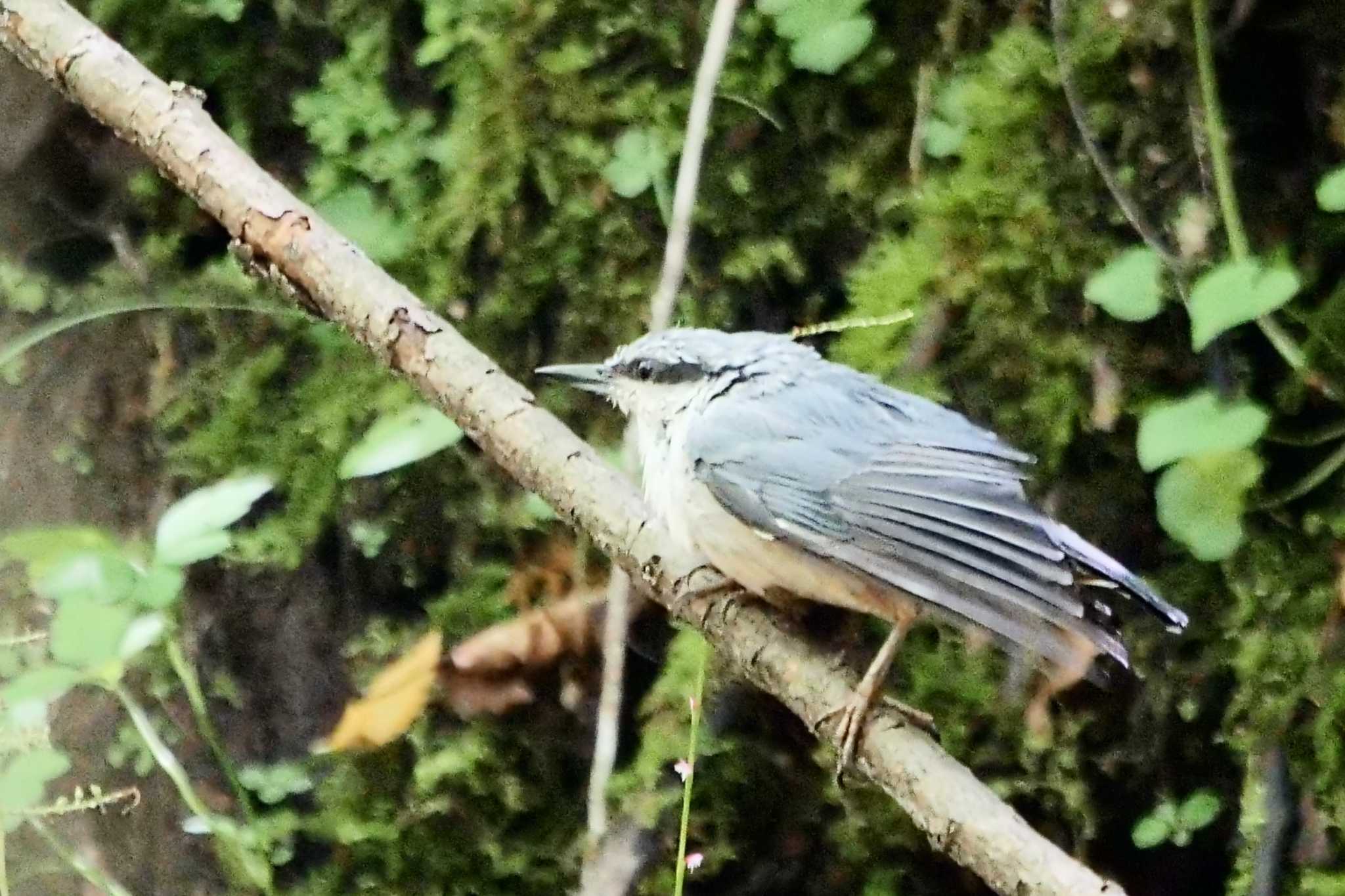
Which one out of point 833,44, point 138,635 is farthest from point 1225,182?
point 138,635

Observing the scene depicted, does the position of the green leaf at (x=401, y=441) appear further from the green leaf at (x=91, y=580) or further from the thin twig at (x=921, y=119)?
the thin twig at (x=921, y=119)

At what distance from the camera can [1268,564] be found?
1.90 meters

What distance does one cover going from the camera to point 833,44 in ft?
7.19

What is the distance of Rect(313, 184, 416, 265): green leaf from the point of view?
2.55 meters

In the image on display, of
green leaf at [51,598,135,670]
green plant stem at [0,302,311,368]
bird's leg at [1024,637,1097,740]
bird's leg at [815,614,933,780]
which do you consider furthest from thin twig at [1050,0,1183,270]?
green leaf at [51,598,135,670]

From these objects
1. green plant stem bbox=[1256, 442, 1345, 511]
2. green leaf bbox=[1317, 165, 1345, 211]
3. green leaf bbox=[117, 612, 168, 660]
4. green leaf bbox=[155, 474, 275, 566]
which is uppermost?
green leaf bbox=[1317, 165, 1345, 211]

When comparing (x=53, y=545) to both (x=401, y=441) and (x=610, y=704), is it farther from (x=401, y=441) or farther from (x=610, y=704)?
(x=610, y=704)

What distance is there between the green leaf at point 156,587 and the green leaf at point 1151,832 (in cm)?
144

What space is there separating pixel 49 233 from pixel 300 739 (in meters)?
1.19

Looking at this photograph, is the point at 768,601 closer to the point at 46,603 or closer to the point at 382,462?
the point at 382,462

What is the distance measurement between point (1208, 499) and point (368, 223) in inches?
64.7

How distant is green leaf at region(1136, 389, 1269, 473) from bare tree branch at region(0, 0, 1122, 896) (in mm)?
538

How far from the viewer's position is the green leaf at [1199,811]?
6.31 feet

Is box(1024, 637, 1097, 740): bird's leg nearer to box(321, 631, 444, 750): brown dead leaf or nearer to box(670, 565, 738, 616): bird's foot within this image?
box(670, 565, 738, 616): bird's foot
